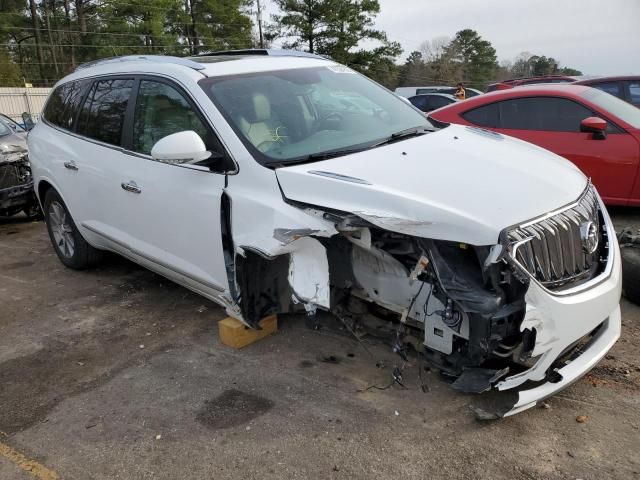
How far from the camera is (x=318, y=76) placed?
4.01 meters

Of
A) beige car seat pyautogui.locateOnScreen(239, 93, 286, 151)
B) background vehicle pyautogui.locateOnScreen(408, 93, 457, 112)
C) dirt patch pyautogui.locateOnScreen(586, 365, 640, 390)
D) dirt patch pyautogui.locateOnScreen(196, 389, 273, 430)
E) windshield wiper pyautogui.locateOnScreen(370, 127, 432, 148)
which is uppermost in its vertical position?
beige car seat pyautogui.locateOnScreen(239, 93, 286, 151)

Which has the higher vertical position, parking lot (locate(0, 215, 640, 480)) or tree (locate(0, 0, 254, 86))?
tree (locate(0, 0, 254, 86))

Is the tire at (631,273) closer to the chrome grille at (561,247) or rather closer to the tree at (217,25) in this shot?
the chrome grille at (561,247)

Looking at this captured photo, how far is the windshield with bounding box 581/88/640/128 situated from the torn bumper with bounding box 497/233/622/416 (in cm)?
348

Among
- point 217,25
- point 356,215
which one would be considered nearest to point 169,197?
point 356,215

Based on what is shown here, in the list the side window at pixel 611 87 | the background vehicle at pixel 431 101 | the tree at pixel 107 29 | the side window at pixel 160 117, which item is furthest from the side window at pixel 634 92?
the tree at pixel 107 29

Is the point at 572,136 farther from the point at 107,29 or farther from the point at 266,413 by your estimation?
the point at 107,29

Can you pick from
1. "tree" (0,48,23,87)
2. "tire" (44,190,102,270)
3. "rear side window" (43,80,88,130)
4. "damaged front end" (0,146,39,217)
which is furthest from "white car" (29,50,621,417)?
"tree" (0,48,23,87)

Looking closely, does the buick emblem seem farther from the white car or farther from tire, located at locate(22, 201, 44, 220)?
tire, located at locate(22, 201, 44, 220)

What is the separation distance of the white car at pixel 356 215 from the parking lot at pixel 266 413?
30cm

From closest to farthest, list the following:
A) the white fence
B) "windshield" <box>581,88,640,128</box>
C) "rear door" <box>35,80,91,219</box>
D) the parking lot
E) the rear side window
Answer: the parking lot < "rear door" <box>35,80,91,219</box> < the rear side window < "windshield" <box>581,88,640,128</box> < the white fence

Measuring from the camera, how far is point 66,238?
17.9 feet

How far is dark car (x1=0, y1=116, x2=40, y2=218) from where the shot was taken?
24.1ft

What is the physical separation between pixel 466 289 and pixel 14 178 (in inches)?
275
